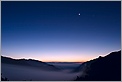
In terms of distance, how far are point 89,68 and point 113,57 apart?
4.31 meters

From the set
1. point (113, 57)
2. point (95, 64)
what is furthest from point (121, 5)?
point (113, 57)

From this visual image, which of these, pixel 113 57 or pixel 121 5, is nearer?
pixel 121 5

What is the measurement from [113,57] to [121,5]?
24400mm

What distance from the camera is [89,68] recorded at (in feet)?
99.0

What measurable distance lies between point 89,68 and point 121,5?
990 inches

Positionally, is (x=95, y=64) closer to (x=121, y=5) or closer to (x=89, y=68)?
(x=89, y=68)

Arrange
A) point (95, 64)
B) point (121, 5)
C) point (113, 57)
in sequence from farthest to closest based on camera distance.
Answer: point (113, 57)
point (95, 64)
point (121, 5)

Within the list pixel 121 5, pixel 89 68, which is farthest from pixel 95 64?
pixel 121 5

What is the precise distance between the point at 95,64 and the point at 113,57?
385cm

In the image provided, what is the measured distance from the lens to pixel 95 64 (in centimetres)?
2722

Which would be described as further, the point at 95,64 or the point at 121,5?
the point at 95,64

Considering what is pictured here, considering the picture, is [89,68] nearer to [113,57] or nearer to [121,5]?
[113,57]

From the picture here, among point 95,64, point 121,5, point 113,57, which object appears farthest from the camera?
point 113,57

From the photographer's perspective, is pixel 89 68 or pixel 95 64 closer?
pixel 95 64
